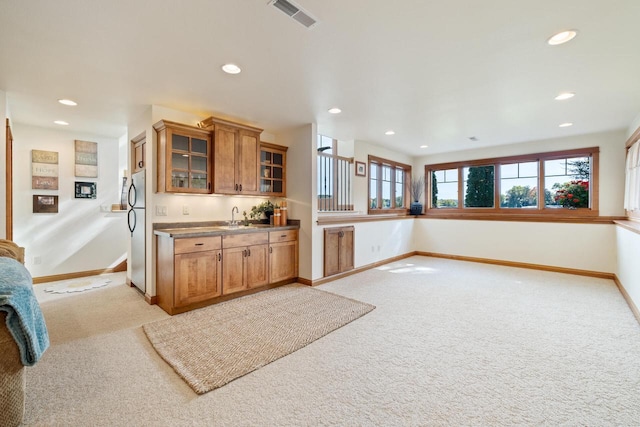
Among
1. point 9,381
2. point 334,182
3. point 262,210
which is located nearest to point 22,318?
point 9,381

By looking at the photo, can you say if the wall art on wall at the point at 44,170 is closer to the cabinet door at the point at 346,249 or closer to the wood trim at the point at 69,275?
the wood trim at the point at 69,275

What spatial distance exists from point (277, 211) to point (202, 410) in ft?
10.2

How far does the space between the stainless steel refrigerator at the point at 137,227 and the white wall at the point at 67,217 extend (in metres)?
1.24

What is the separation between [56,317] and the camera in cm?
306

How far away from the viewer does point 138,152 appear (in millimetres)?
3932

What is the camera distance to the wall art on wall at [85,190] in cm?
467

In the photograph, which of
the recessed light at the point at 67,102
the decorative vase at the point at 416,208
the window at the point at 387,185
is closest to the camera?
the recessed light at the point at 67,102

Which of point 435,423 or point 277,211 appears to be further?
point 277,211

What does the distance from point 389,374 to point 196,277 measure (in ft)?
7.77

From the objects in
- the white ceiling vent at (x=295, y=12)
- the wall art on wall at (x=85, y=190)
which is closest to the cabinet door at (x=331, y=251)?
the white ceiling vent at (x=295, y=12)

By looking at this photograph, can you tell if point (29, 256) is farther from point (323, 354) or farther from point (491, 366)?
point (491, 366)

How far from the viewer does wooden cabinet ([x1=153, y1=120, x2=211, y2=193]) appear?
336cm

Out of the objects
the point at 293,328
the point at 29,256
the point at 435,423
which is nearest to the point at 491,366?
the point at 435,423

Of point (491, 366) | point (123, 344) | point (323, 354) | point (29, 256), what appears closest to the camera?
point (491, 366)
